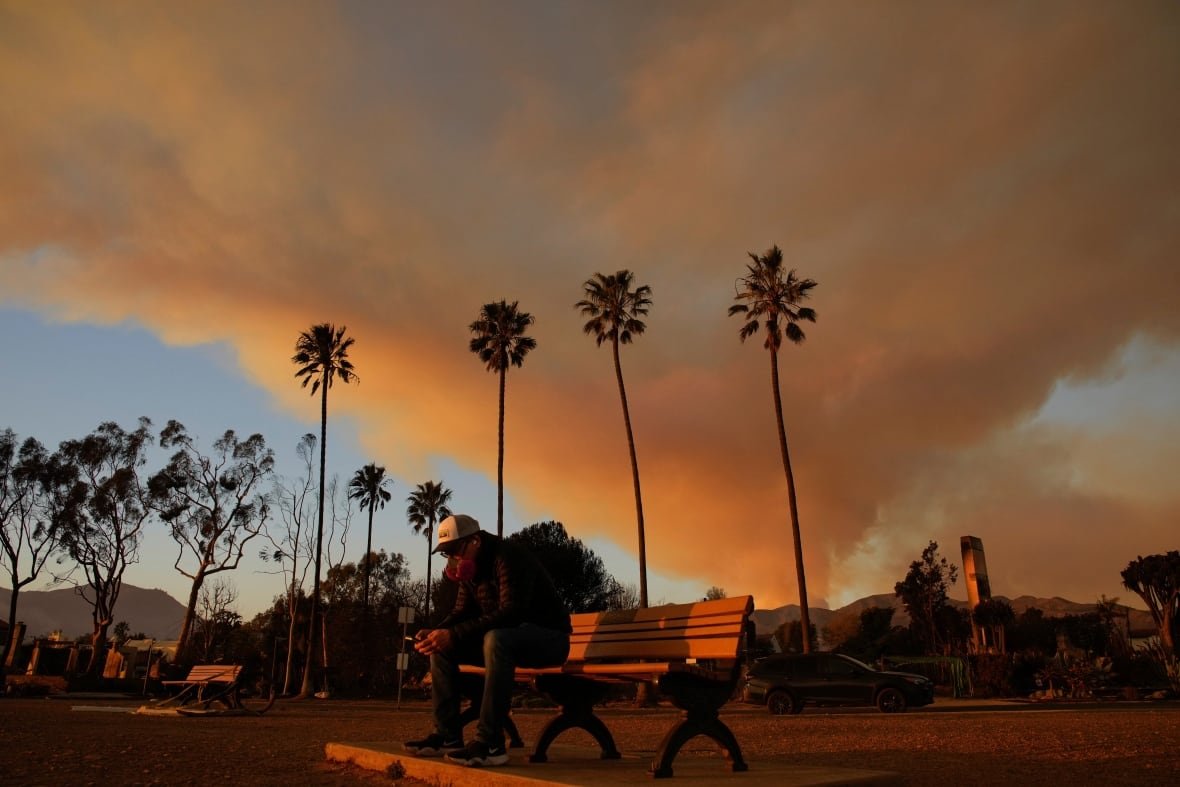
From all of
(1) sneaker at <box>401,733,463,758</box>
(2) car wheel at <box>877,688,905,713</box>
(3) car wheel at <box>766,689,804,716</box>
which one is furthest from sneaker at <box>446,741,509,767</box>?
(2) car wheel at <box>877,688,905,713</box>

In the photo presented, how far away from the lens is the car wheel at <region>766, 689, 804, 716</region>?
68.0 ft

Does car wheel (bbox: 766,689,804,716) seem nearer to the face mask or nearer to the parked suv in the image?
the parked suv

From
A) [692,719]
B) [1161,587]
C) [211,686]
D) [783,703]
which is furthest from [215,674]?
[1161,587]

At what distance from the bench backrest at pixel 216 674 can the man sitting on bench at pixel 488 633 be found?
12.6m

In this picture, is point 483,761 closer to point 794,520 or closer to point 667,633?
point 667,633

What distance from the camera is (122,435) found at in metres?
45.9

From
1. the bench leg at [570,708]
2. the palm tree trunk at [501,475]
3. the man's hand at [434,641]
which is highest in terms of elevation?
the palm tree trunk at [501,475]

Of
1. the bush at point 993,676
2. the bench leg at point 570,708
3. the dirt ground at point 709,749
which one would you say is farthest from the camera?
the bush at point 993,676

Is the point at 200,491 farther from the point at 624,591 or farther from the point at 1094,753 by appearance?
the point at 1094,753

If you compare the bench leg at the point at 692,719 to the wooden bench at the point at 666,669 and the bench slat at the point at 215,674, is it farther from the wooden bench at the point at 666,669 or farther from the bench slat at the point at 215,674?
the bench slat at the point at 215,674

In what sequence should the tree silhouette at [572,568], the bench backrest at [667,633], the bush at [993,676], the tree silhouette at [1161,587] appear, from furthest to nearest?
the tree silhouette at [572,568] → the tree silhouette at [1161,587] → the bush at [993,676] → the bench backrest at [667,633]

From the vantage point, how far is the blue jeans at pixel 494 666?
4.98 m

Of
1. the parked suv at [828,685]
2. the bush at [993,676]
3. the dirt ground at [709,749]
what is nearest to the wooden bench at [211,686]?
the dirt ground at [709,749]

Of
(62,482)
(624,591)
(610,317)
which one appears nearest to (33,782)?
(610,317)
